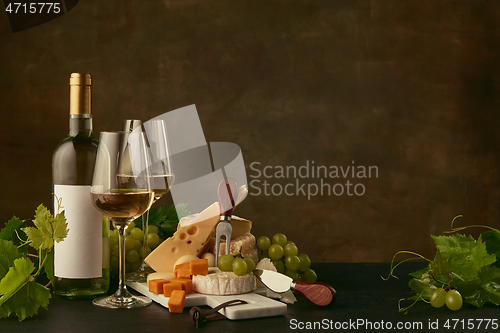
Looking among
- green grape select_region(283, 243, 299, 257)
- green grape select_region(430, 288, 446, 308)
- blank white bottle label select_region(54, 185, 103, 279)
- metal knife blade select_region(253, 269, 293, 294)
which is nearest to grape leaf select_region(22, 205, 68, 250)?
blank white bottle label select_region(54, 185, 103, 279)

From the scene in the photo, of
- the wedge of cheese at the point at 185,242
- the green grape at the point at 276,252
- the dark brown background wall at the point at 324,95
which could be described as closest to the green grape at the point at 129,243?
the wedge of cheese at the point at 185,242

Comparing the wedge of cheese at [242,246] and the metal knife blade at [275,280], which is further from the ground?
the wedge of cheese at [242,246]

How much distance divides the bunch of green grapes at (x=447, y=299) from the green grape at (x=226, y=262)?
1.33 feet

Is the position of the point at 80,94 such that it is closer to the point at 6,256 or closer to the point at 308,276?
the point at 6,256

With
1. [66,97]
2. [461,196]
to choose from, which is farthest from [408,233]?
[66,97]

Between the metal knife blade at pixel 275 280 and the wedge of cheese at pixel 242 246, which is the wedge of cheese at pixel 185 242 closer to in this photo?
the wedge of cheese at pixel 242 246

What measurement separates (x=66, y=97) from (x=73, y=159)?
2178 mm

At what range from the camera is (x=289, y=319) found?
3.15ft

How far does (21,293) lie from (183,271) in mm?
316

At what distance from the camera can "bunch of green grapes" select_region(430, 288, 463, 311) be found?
3.33ft

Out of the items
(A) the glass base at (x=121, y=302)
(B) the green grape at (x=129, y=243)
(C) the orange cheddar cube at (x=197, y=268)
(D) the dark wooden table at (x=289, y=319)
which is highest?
(B) the green grape at (x=129, y=243)

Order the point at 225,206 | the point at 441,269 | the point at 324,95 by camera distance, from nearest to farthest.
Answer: the point at 441,269 < the point at 225,206 < the point at 324,95

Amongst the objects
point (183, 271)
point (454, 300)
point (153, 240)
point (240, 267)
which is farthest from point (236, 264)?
point (454, 300)

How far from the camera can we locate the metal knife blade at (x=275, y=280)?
3.52 feet
